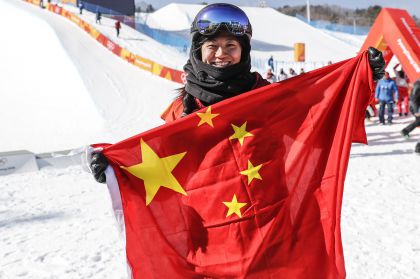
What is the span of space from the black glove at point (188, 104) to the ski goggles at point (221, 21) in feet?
1.27

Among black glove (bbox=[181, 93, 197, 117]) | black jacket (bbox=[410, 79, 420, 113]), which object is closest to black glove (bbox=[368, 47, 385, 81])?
black glove (bbox=[181, 93, 197, 117])

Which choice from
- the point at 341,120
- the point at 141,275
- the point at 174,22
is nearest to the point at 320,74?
the point at 341,120

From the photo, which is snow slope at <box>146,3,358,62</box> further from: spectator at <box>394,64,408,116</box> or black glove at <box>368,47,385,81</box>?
black glove at <box>368,47,385,81</box>

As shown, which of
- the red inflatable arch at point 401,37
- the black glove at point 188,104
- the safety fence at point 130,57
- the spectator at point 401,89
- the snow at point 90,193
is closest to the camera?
the black glove at point 188,104

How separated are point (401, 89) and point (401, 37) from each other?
10.6 feet

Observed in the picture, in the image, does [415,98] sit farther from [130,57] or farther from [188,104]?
[130,57]

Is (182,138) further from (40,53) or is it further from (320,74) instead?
(40,53)

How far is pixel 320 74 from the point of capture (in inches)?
102

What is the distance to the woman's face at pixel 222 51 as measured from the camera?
226cm

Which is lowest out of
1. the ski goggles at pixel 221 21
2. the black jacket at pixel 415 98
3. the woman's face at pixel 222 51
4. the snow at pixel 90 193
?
the snow at pixel 90 193

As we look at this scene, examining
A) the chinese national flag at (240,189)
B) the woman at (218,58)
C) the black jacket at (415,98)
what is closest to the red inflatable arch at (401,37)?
the black jacket at (415,98)

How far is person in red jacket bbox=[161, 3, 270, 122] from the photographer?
7.32ft

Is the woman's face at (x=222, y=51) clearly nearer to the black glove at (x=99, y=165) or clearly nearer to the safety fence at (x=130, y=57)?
the black glove at (x=99, y=165)

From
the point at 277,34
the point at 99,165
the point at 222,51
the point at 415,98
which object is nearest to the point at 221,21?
the point at 222,51
